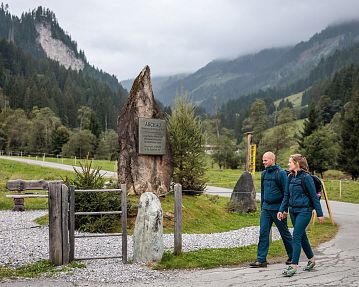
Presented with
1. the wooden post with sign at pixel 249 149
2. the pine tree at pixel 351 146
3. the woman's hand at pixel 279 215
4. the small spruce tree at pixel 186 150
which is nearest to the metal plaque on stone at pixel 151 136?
the small spruce tree at pixel 186 150

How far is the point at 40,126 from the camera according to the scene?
81000 mm

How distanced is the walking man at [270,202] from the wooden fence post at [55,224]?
4072 millimetres

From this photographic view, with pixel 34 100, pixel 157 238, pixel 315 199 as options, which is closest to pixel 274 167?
pixel 315 199

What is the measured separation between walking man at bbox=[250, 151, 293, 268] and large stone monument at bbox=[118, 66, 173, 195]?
6875mm

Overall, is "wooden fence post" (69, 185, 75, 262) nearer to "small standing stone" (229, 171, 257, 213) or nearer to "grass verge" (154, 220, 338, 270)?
"grass verge" (154, 220, 338, 270)

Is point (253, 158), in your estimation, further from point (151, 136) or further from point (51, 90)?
point (51, 90)

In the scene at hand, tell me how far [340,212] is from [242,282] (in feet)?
45.1

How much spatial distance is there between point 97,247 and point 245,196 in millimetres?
8993

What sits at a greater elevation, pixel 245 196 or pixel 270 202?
pixel 270 202

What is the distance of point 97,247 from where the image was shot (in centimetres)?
1062

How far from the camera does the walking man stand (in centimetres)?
859

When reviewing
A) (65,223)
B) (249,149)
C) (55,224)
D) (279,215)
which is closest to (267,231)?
(279,215)

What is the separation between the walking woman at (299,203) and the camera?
319 inches

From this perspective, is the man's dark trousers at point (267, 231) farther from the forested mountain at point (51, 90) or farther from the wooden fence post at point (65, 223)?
the forested mountain at point (51, 90)
